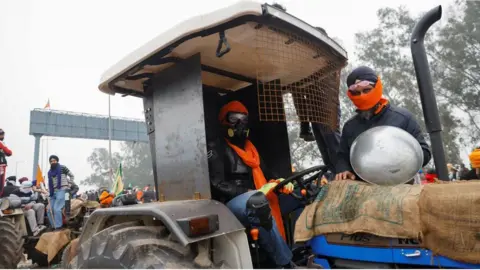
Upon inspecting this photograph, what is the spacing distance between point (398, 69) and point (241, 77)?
1010 inches

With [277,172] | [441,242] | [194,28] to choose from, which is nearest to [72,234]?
[277,172]

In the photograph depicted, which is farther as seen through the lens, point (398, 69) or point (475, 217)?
point (398, 69)

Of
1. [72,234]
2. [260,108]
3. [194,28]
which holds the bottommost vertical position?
[72,234]

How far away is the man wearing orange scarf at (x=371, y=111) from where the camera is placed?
253 cm

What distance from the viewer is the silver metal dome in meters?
2.07

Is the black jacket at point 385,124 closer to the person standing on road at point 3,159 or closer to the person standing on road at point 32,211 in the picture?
the person standing on road at point 3,159

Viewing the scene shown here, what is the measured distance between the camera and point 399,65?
1045 inches

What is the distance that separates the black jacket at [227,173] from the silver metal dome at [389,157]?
1.01 metres

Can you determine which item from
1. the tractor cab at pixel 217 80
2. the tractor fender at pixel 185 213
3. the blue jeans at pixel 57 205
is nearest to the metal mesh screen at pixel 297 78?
the tractor cab at pixel 217 80

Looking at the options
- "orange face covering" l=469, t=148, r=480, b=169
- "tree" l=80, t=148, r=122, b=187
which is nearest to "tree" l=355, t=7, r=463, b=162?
"orange face covering" l=469, t=148, r=480, b=169

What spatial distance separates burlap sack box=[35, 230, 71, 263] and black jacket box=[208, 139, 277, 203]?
5.90 m

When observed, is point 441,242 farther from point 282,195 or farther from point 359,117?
point 282,195

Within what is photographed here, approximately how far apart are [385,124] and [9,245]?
7029 millimetres

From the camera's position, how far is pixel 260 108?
3.79 meters
